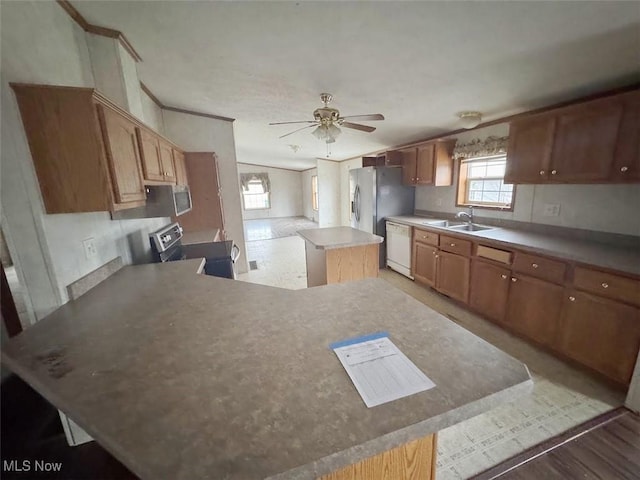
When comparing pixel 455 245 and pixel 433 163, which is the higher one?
pixel 433 163

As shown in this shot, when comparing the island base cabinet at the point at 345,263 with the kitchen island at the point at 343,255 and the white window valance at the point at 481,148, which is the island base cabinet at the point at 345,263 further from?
the white window valance at the point at 481,148

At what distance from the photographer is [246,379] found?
0.75m

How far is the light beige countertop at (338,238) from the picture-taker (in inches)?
95.1

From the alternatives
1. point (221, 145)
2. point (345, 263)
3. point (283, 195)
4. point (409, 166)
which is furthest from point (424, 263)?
point (283, 195)

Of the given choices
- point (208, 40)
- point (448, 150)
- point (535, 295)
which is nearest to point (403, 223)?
point (448, 150)

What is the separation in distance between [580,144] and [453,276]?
166 cm

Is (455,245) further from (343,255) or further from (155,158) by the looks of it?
(155,158)

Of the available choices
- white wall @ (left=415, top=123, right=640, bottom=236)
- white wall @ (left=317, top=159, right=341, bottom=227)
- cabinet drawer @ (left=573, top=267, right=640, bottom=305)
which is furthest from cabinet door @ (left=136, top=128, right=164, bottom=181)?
white wall @ (left=317, top=159, right=341, bottom=227)

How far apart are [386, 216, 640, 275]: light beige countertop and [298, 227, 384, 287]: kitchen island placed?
3.64 feet

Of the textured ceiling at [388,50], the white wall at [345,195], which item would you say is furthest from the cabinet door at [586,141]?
the white wall at [345,195]

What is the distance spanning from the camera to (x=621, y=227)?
2.17m

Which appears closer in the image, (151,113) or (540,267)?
(540,267)

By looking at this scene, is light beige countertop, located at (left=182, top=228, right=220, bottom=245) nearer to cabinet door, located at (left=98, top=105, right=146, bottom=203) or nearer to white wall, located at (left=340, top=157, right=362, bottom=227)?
cabinet door, located at (left=98, top=105, right=146, bottom=203)

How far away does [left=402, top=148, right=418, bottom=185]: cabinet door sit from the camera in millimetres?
4066
